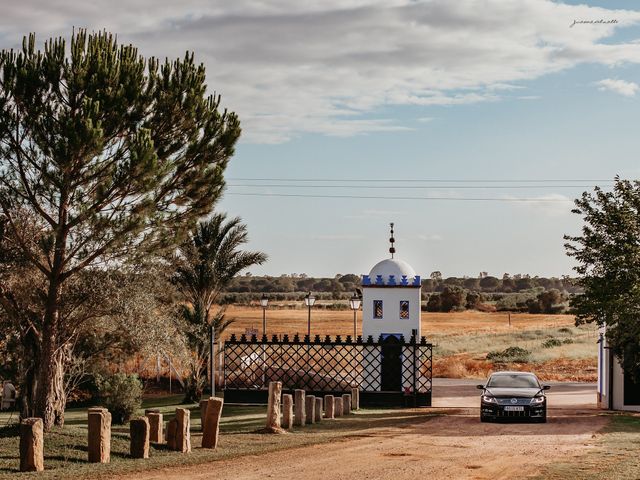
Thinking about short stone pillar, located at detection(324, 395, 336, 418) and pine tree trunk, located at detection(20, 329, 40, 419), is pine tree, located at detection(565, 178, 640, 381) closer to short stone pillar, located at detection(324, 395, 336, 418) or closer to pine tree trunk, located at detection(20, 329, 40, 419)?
short stone pillar, located at detection(324, 395, 336, 418)

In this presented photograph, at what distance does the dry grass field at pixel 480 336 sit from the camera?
47062mm

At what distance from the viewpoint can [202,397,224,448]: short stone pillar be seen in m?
18.9

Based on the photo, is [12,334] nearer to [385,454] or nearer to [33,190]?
[33,190]

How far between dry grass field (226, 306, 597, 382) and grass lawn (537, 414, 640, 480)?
2406 centimetres

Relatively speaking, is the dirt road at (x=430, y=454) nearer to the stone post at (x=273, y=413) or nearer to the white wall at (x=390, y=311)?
the stone post at (x=273, y=413)

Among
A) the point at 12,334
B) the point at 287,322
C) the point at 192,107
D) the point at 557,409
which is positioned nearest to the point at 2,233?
the point at 12,334

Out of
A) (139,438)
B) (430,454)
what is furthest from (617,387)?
(139,438)

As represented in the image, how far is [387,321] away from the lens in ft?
106

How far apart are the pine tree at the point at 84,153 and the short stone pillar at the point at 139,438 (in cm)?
295

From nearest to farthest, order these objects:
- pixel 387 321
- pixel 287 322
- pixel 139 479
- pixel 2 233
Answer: pixel 139 479
pixel 2 233
pixel 387 321
pixel 287 322

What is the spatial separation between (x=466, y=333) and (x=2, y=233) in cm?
5238

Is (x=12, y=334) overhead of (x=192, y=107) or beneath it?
beneath

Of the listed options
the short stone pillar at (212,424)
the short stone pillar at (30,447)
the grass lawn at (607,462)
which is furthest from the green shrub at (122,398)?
the grass lawn at (607,462)

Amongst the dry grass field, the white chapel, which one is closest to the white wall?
the white chapel
